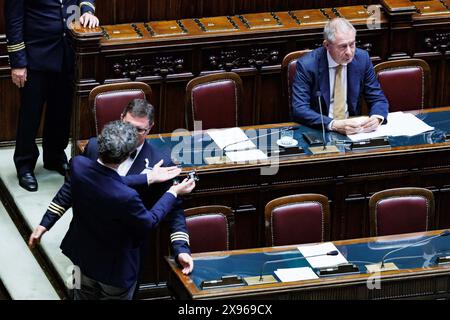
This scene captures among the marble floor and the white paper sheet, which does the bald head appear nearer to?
the white paper sheet

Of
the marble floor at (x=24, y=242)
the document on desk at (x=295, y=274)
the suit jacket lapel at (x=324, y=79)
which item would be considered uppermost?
the suit jacket lapel at (x=324, y=79)

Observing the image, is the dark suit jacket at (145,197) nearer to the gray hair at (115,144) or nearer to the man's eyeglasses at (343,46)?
the gray hair at (115,144)

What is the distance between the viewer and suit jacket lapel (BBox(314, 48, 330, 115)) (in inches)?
288

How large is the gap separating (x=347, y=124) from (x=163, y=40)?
4.37 feet

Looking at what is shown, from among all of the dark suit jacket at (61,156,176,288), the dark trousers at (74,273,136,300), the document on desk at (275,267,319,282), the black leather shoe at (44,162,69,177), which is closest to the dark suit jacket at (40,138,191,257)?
the dark suit jacket at (61,156,176,288)

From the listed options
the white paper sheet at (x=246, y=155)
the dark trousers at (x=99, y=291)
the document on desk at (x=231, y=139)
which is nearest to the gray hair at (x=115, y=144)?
the dark trousers at (x=99, y=291)

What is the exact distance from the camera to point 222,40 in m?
7.92

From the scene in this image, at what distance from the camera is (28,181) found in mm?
7637

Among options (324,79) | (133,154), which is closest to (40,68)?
(133,154)

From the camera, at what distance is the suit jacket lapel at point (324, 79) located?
24.0 ft

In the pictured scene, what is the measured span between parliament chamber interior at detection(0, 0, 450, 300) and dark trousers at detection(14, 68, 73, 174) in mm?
87

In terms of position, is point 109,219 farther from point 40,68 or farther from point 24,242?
point 40,68

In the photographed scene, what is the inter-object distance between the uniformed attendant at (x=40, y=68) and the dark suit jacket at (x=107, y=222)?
1733 millimetres

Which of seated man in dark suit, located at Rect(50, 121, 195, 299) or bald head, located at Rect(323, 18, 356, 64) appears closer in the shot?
seated man in dark suit, located at Rect(50, 121, 195, 299)
